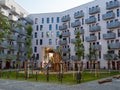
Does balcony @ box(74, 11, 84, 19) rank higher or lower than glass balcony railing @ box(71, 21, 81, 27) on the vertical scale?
higher

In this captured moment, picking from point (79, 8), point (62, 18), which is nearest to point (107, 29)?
point (79, 8)

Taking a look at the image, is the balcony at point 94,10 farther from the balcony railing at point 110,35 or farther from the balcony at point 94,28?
the balcony railing at point 110,35

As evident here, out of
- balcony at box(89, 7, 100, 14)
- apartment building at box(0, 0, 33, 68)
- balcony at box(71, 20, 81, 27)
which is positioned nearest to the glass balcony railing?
→ balcony at box(71, 20, 81, 27)

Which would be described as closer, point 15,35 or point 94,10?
point 94,10

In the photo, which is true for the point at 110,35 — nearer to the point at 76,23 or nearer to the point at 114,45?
the point at 114,45

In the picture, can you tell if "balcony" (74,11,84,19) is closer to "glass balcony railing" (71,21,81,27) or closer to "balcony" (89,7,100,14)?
"glass balcony railing" (71,21,81,27)

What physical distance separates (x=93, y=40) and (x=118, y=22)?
9.16 metres

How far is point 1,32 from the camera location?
2917 cm

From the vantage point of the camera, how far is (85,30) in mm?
64438

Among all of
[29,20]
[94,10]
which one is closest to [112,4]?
[94,10]

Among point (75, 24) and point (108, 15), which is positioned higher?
point (108, 15)

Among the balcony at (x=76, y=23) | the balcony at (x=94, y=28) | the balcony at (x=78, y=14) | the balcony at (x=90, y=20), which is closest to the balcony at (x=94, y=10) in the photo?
the balcony at (x=90, y=20)

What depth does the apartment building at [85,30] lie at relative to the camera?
56.0 m

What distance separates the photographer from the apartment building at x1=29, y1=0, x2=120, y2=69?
56031 millimetres
